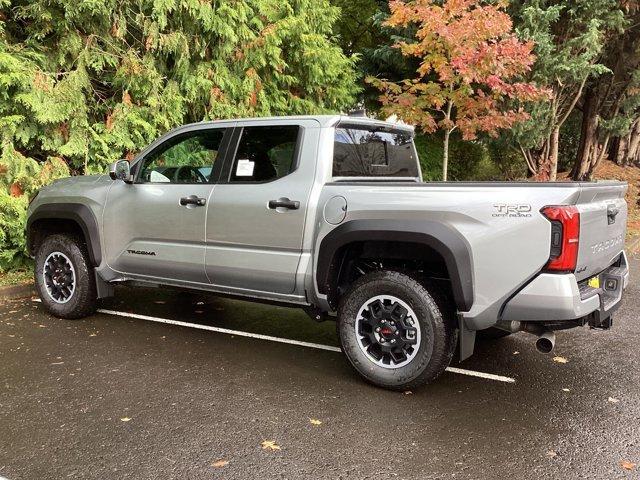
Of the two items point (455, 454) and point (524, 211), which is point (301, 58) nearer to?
point (524, 211)

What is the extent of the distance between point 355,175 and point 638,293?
472 cm

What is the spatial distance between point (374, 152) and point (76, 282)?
126 inches

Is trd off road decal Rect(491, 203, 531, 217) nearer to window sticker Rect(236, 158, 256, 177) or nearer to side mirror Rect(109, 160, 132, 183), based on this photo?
window sticker Rect(236, 158, 256, 177)

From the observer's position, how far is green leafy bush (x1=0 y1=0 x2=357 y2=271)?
7195mm

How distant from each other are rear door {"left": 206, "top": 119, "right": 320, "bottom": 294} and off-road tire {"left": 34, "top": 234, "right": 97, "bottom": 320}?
5.11 feet

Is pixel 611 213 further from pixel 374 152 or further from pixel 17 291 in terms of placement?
pixel 17 291

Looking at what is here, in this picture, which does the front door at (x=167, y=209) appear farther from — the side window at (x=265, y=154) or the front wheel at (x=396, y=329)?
the front wheel at (x=396, y=329)

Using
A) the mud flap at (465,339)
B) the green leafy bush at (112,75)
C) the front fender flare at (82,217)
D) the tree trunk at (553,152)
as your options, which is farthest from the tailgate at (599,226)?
the tree trunk at (553,152)

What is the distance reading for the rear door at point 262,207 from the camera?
4.31 metres

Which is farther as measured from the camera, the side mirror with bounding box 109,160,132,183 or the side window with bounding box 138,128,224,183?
the side mirror with bounding box 109,160,132,183

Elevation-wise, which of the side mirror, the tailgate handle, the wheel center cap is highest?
the side mirror

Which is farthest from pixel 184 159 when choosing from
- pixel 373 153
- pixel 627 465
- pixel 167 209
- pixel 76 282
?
pixel 627 465

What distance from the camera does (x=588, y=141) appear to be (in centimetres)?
Result: 1631

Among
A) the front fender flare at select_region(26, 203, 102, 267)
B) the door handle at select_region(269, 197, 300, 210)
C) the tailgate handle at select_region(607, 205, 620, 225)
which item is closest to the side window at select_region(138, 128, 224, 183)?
the front fender flare at select_region(26, 203, 102, 267)
